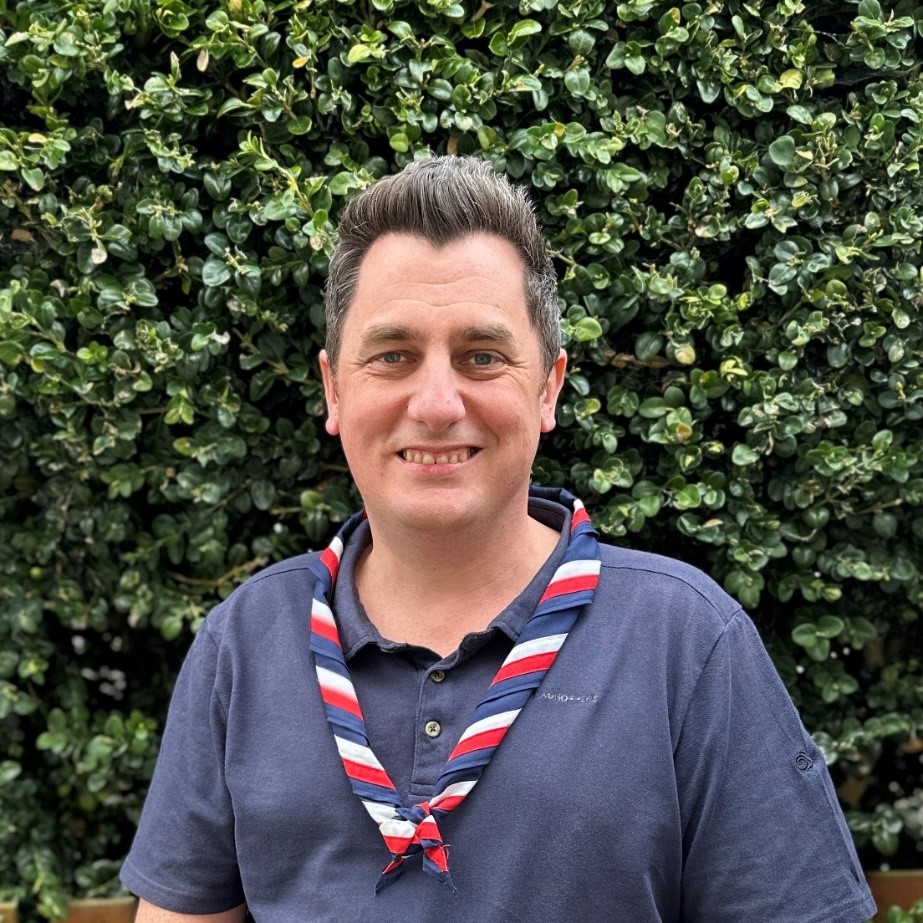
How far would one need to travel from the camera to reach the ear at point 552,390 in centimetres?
210

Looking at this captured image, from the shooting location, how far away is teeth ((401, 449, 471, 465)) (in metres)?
1.88

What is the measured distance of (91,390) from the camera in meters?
2.37

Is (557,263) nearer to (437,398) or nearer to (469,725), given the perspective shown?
(437,398)

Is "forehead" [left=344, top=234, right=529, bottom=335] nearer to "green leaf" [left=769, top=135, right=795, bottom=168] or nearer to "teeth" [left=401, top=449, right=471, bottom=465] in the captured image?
"teeth" [left=401, top=449, right=471, bottom=465]

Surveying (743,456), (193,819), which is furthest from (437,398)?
(193,819)

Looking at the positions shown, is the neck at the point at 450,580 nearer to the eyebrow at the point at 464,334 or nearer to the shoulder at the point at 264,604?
the shoulder at the point at 264,604

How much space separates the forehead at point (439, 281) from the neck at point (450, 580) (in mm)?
416

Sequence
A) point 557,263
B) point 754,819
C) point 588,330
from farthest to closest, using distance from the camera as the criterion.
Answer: point 557,263 < point 588,330 < point 754,819

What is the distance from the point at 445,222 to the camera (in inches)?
75.7

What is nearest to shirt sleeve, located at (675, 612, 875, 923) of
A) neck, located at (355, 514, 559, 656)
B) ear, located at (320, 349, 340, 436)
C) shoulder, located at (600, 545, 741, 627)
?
shoulder, located at (600, 545, 741, 627)

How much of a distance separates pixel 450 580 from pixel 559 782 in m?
0.45

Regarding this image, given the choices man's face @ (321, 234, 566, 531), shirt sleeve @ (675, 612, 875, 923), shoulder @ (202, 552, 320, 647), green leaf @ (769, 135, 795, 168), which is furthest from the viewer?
green leaf @ (769, 135, 795, 168)

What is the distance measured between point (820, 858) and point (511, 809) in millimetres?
539

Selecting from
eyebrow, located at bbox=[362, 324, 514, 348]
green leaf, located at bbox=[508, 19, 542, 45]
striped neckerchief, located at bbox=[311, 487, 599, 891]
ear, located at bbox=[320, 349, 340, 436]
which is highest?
green leaf, located at bbox=[508, 19, 542, 45]
